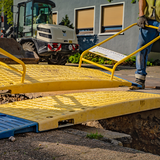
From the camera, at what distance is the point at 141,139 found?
323cm

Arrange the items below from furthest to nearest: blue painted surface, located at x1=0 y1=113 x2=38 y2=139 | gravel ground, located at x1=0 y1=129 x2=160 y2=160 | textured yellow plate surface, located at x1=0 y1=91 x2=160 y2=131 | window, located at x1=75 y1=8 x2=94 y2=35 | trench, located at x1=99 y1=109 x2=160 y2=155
Result: window, located at x1=75 y1=8 x2=94 y2=35 < trench, located at x1=99 y1=109 x2=160 y2=155 < textured yellow plate surface, located at x1=0 y1=91 x2=160 y2=131 < blue painted surface, located at x1=0 y1=113 x2=38 y2=139 < gravel ground, located at x1=0 y1=129 x2=160 y2=160

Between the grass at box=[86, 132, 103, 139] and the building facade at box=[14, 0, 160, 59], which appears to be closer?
the grass at box=[86, 132, 103, 139]

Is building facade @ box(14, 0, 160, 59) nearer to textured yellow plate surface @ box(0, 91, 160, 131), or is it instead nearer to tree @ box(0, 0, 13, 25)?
tree @ box(0, 0, 13, 25)

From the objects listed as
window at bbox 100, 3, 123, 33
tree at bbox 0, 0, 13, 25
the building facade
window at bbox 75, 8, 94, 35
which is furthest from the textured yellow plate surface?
tree at bbox 0, 0, 13, 25

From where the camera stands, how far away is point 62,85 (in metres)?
3.53

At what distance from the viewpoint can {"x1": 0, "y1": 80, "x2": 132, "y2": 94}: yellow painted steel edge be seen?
316 cm

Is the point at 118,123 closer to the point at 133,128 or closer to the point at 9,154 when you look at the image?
the point at 133,128

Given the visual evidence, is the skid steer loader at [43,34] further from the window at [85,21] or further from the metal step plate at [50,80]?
the metal step plate at [50,80]

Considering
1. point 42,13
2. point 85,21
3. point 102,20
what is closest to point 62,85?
point 42,13

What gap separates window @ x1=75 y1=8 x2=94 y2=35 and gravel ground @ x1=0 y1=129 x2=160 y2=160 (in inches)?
578

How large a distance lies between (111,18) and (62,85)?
12350 millimetres

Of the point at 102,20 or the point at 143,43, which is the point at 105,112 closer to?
the point at 143,43

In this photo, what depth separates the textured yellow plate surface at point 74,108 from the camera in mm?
2283

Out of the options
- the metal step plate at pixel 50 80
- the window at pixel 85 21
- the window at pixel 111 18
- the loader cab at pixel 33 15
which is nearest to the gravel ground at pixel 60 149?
the metal step plate at pixel 50 80
